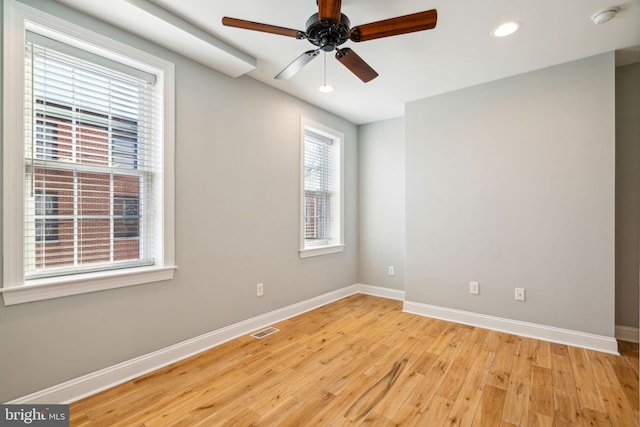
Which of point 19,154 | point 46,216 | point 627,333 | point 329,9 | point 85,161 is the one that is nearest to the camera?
point 329,9

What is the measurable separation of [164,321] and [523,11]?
11.7ft

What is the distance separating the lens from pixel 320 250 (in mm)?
4035

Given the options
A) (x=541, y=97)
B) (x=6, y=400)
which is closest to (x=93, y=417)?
(x=6, y=400)

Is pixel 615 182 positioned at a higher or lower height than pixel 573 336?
higher

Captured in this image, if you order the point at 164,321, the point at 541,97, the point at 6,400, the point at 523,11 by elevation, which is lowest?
the point at 6,400

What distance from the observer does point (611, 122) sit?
2.69 meters

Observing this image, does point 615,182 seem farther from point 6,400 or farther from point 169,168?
point 6,400

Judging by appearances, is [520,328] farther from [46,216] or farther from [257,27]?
[46,216]

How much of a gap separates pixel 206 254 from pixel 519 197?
316 cm

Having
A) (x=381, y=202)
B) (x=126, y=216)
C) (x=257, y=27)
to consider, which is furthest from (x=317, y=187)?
(x=257, y=27)

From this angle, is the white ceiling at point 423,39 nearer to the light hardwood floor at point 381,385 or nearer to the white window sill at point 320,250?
the white window sill at point 320,250

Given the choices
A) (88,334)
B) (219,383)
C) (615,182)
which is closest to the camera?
(88,334)

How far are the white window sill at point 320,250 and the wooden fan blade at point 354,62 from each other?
2160 mm

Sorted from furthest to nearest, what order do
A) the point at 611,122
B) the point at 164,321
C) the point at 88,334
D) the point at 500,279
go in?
the point at 500,279 → the point at 611,122 → the point at 164,321 → the point at 88,334
